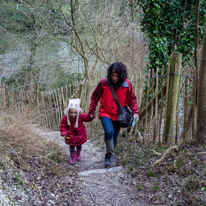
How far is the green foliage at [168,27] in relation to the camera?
5.46 metres

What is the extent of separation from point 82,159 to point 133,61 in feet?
21.4

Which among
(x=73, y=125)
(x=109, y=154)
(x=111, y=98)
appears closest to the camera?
(x=111, y=98)

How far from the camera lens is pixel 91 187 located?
3.05 metres

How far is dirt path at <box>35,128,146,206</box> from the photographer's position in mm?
2727

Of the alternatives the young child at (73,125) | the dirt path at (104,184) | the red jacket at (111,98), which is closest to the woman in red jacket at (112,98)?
the red jacket at (111,98)

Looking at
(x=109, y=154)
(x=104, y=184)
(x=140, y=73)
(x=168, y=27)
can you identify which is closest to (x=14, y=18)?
(x=168, y=27)

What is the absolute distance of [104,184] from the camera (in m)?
3.16

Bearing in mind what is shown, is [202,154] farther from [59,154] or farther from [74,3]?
[74,3]

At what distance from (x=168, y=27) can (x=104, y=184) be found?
448cm

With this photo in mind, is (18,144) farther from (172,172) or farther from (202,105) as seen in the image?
(202,105)

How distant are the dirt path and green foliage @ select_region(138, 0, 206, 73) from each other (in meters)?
2.98

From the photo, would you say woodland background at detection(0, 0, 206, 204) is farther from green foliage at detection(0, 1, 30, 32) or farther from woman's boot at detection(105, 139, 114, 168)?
woman's boot at detection(105, 139, 114, 168)

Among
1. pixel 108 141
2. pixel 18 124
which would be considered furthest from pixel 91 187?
pixel 18 124

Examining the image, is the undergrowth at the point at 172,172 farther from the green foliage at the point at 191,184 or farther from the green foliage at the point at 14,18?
the green foliage at the point at 14,18
